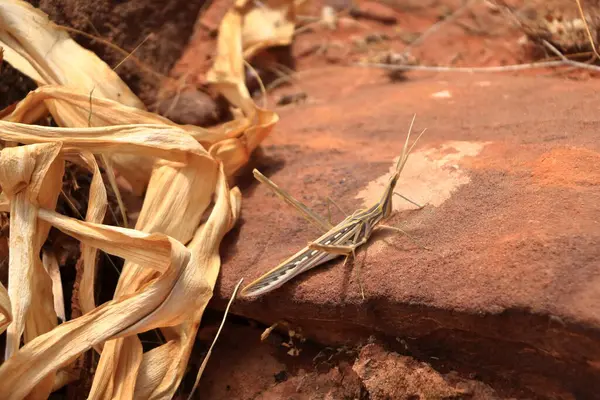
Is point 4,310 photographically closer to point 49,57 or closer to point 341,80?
point 49,57

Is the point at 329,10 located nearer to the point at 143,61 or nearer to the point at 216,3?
the point at 216,3

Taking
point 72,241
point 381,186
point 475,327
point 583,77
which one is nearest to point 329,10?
point 583,77

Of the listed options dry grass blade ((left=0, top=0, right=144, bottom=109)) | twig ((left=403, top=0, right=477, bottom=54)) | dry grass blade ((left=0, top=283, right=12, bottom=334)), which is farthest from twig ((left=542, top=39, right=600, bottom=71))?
dry grass blade ((left=0, top=283, right=12, bottom=334))

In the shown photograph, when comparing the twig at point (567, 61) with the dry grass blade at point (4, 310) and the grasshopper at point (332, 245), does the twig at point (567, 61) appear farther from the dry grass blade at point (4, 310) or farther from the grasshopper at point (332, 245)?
the dry grass blade at point (4, 310)

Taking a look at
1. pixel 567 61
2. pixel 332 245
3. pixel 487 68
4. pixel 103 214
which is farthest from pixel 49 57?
pixel 567 61

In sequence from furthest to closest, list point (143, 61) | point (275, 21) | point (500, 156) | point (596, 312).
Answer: point (275, 21) → point (143, 61) → point (500, 156) → point (596, 312)
